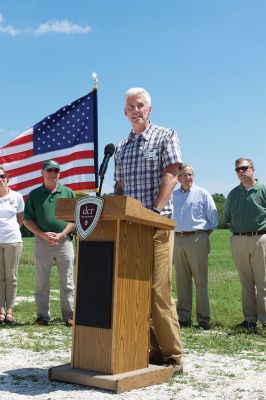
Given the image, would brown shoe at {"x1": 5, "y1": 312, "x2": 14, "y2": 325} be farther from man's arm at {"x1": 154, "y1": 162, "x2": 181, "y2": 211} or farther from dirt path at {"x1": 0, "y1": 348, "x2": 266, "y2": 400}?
man's arm at {"x1": 154, "y1": 162, "x2": 181, "y2": 211}

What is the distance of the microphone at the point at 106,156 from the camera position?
500cm

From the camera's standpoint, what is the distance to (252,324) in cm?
854

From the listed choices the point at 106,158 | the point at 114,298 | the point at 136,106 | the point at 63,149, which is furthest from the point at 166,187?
the point at 63,149

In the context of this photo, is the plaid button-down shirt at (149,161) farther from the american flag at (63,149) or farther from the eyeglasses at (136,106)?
the american flag at (63,149)

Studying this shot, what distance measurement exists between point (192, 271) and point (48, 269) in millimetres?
2054

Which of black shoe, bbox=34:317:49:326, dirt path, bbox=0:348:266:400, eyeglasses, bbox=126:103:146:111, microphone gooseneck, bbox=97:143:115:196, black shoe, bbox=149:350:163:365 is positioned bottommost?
dirt path, bbox=0:348:266:400

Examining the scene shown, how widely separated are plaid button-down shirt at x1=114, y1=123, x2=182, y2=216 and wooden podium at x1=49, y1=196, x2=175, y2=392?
407 mm

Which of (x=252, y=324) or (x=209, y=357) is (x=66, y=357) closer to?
(x=209, y=357)

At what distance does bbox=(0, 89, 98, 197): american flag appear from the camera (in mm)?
10156

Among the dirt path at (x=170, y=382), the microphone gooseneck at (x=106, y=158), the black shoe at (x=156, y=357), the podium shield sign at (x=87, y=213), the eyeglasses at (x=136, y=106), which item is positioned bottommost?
the dirt path at (x=170, y=382)

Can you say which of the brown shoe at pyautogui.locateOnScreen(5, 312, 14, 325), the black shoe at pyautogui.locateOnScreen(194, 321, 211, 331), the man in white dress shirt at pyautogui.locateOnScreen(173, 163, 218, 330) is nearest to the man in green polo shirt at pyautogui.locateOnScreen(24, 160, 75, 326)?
the brown shoe at pyautogui.locateOnScreen(5, 312, 14, 325)

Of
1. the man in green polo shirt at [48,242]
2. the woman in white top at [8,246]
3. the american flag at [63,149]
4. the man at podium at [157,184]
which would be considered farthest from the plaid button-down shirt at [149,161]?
the american flag at [63,149]

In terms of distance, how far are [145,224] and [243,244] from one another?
151 inches

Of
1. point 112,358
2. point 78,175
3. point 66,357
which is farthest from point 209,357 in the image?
point 78,175
